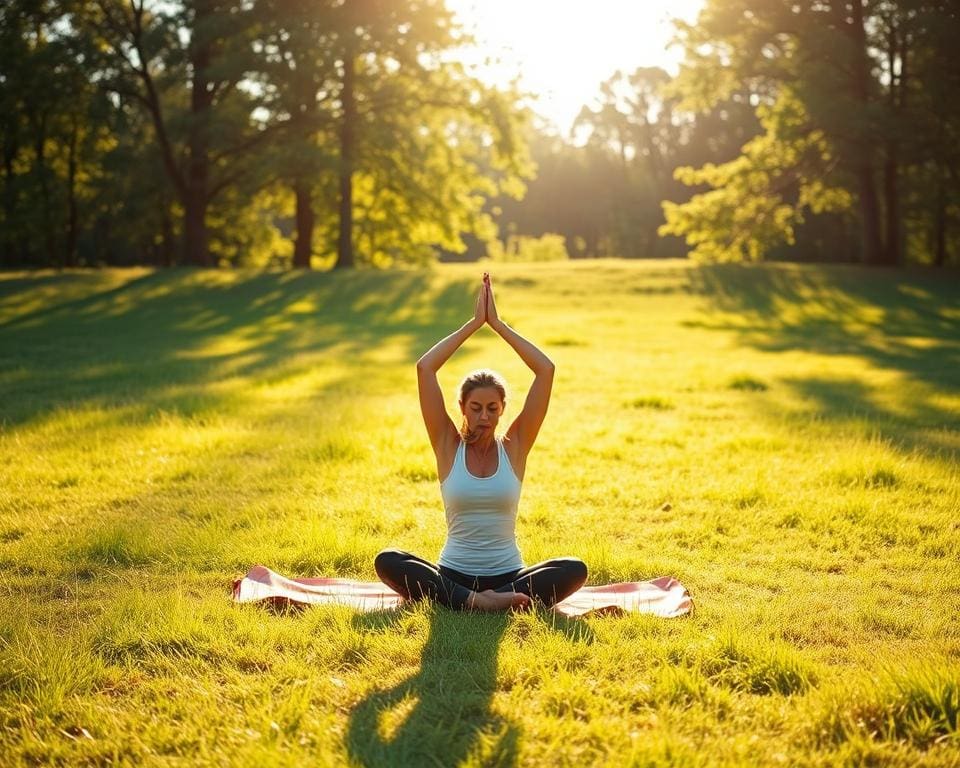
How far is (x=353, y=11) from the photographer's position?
31.4 m

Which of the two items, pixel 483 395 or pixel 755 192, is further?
pixel 755 192

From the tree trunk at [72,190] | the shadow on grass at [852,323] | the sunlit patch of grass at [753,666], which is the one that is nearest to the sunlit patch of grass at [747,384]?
the shadow on grass at [852,323]

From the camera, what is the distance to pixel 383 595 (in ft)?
18.2

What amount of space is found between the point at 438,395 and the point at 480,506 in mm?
707

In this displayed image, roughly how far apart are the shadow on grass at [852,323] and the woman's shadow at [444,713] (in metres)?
7.22

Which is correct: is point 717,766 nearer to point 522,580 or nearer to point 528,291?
point 522,580

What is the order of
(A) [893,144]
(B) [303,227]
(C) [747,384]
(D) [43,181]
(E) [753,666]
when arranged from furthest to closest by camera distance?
(D) [43,181], (B) [303,227], (A) [893,144], (C) [747,384], (E) [753,666]

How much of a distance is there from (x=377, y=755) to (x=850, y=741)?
193 cm

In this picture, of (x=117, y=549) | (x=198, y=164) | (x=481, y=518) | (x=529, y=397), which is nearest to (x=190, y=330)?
(x=198, y=164)

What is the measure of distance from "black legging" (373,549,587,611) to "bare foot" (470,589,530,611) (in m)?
0.07

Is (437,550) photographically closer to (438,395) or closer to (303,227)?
(438,395)

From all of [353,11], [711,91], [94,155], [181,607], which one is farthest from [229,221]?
[181,607]

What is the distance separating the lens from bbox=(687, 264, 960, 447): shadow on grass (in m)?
12.6

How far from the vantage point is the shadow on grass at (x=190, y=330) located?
530 inches
